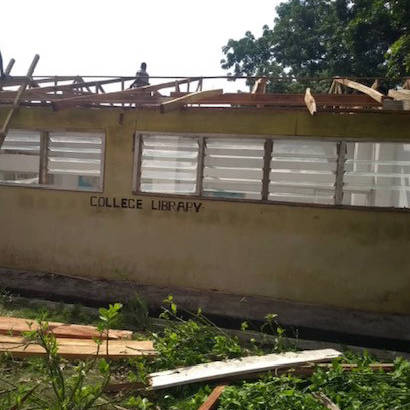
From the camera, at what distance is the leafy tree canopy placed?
51.8 ft

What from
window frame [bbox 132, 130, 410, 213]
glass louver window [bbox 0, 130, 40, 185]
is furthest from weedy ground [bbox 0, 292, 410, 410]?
glass louver window [bbox 0, 130, 40, 185]

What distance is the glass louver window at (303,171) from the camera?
6.56 meters

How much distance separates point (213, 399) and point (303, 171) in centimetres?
392

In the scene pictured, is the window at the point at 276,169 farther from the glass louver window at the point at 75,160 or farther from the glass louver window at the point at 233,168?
the glass louver window at the point at 75,160

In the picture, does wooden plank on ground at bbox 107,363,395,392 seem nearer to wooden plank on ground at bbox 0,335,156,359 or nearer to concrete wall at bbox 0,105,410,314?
wooden plank on ground at bbox 0,335,156,359

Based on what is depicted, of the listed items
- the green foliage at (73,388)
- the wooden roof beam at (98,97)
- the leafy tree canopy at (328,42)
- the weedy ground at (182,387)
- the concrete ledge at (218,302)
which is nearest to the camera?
the green foliage at (73,388)

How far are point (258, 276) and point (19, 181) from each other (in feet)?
14.8

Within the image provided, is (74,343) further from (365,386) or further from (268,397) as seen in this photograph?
(365,386)

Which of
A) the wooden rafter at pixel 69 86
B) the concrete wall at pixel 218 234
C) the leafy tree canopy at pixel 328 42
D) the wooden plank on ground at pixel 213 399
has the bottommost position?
the wooden plank on ground at pixel 213 399

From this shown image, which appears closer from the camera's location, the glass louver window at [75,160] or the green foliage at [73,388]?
the green foliage at [73,388]

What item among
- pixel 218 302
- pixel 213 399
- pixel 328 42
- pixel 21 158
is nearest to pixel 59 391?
pixel 213 399

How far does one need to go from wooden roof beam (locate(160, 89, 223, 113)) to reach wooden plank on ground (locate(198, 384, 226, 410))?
154 inches

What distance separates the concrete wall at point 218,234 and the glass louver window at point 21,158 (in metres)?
0.18

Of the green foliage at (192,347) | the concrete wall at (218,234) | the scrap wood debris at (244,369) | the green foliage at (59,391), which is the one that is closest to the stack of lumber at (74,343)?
the green foliage at (192,347)
